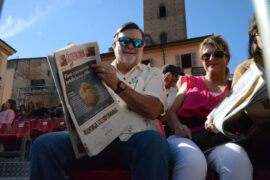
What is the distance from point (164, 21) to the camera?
25.8 meters

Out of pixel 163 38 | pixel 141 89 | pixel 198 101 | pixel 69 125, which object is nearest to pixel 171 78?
pixel 198 101

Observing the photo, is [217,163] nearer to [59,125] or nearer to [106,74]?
[106,74]

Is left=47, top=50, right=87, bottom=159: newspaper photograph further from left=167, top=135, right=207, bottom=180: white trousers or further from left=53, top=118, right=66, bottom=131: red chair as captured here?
left=53, top=118, right=66, bottom=131: red chair

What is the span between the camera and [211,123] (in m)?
1.37

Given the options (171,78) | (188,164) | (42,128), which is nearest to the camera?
(188,164)

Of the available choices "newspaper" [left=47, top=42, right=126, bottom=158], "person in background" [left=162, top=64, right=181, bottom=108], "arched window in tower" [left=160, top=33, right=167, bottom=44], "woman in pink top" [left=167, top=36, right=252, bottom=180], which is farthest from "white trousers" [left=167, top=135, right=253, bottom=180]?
"arched window in tower" [left=160, top=33, right=167, bottom=44]

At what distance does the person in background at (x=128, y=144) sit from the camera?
45.6 inches

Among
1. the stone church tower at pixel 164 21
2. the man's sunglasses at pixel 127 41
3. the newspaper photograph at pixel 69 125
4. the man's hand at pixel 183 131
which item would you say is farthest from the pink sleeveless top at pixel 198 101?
the stone church tower at pixel 164 21

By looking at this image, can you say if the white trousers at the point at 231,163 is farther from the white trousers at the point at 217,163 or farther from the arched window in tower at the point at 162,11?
the arched window in tower at the point at 162,11

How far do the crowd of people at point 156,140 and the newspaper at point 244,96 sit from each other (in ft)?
0.43

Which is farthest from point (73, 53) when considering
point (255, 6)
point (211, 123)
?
point (255, 6)

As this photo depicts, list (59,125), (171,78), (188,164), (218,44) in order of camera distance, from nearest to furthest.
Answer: (188,164)
(218,44)
(171,78)
(59,125)

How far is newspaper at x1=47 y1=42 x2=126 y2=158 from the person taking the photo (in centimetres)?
120

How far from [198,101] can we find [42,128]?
4663mm
